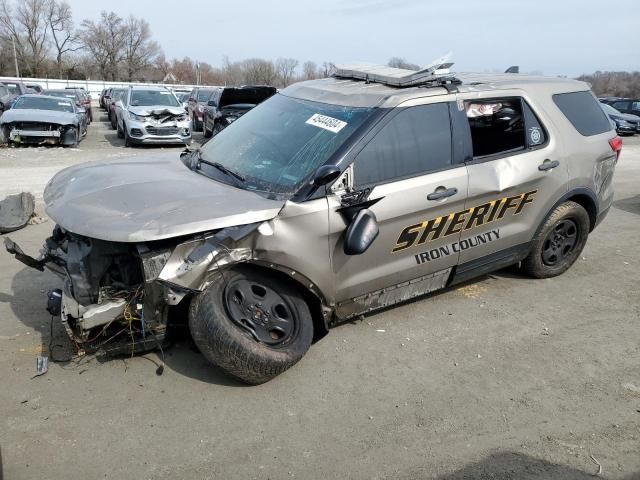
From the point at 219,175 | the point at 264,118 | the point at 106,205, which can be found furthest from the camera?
the point at 264,118

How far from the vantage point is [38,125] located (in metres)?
13.4

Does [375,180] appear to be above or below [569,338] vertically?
above

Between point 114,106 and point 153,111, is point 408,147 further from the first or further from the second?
point 114,106

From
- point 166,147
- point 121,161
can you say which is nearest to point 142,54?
point 166,147

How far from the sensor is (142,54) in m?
86.4

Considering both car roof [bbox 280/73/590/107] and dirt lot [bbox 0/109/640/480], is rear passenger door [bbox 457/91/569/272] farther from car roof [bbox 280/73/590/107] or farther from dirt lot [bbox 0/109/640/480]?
dirt lot [bbox 0/109/640/480]

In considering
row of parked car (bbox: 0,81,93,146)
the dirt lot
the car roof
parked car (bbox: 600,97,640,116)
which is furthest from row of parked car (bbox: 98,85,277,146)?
parked car (bbox: 600,97,640,116)

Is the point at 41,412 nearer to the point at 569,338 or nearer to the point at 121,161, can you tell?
the point at 121,161

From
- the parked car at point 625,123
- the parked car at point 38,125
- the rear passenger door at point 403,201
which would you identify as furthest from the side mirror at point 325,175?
the parked car at point 625,123

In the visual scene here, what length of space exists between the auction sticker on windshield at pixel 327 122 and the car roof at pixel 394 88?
179 millimetres

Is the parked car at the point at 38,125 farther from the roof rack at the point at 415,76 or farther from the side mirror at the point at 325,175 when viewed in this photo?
the side mirror at the point at 325,175

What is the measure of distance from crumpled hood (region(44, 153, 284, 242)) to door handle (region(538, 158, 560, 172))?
235 cm

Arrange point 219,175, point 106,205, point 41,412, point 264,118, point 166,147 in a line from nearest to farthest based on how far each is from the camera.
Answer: point 41,412 → point 106,205 → point 219,175 → point 264,118 → point 166,147

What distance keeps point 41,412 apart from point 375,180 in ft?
8.14
